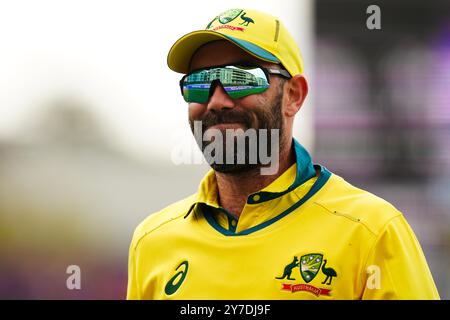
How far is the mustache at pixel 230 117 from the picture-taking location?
2.58m

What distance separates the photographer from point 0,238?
9.00 m

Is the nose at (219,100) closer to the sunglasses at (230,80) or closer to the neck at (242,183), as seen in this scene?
the sunglasses at (230,80)

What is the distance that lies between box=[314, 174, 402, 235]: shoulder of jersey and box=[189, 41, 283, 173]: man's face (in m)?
0.28

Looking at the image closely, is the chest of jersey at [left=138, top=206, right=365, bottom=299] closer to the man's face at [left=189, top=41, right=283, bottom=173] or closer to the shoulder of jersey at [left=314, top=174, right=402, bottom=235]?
the shoulder of jersey at [left=314, top=174, right=402, bottom=235]

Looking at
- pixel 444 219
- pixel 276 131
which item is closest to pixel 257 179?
pixel 276 131

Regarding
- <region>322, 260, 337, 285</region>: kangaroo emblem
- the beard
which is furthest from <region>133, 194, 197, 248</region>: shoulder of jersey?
<region>322, 260, 337, 285</region>: kangaroo emblem

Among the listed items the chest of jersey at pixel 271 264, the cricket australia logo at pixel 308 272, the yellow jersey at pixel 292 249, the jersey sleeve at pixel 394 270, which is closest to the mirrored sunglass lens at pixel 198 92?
the yellow jersey at pixel 292 249

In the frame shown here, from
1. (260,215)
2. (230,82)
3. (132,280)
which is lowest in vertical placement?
(132,280)

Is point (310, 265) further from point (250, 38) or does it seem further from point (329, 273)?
point (250, 38)

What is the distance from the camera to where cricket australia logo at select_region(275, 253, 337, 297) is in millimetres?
2334

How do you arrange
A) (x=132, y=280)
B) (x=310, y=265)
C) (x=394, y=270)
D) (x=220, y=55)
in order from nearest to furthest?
(x=394, y=270) < (x=310, y=265) < (x=220, y=55) < (x=132, y=280)

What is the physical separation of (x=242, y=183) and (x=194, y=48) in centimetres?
56

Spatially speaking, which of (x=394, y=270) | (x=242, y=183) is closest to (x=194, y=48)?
(x=242, y=183)

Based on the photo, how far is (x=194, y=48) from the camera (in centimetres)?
278
